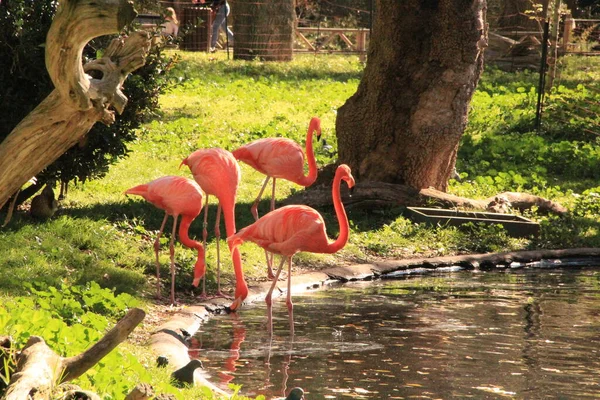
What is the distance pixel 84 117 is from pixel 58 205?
5.45 metres

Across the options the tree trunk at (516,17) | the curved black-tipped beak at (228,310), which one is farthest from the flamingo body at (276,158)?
the tree trunk at (516,17)

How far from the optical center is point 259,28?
2334 centimetres

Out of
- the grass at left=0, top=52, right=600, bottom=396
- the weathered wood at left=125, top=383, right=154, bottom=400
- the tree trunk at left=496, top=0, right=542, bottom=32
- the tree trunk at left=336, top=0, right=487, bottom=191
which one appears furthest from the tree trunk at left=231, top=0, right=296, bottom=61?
the weathered wood at left=125, top=383, right=154, bottom=400

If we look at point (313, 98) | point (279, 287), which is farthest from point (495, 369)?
point (313, 98)

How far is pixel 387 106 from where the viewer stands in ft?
Answer: 40.8

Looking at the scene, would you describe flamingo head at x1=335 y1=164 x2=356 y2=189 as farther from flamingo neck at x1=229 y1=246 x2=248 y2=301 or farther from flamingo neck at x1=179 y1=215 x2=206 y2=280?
flamingo neck at x1=179 y1=215 x2=206 y2=280

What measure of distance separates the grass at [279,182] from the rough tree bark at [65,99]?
2.48 metres

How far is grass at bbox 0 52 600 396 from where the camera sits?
29.8 ft

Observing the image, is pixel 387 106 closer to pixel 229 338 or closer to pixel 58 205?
pixel 58 205

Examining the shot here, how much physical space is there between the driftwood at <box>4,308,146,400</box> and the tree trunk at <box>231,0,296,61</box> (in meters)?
18.8

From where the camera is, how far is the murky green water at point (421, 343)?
652cm

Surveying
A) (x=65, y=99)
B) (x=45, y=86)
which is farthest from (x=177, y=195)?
(x=65, y=99)

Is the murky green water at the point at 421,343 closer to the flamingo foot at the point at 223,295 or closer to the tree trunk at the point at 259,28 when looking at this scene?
the flamingo foot at the point at 223,295

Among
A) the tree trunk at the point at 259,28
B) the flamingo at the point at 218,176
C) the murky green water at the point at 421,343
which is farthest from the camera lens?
the tree trunk at the point at 259,28
